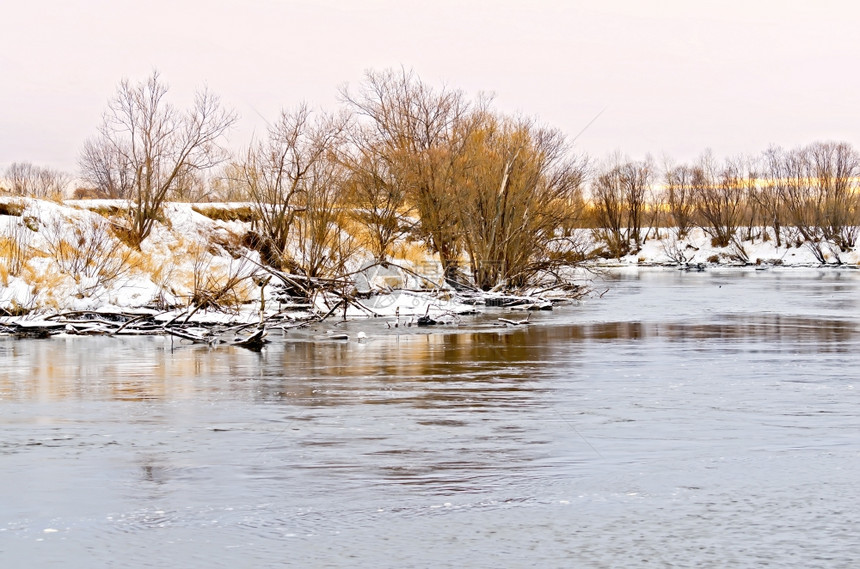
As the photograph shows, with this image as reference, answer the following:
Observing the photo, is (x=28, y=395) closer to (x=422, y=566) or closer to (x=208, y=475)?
(x=208, y=475)

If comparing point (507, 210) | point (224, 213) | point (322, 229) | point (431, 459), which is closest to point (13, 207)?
point (322, 229)

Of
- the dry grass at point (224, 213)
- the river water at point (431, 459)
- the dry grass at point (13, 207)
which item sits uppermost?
the dry grass at point (224, 213)

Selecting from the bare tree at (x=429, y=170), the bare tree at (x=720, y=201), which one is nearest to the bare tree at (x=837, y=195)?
the bare tree at (x=720, y=201)

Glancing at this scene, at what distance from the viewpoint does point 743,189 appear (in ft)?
321

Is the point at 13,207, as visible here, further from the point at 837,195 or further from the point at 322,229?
the point at 837,195

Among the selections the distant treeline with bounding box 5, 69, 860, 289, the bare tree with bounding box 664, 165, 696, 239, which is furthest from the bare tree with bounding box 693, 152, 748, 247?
the distant treeline with bounding box 5, 69, 860, 289

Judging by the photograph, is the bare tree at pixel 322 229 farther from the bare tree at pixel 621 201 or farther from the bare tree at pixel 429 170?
the bare tree at pixel 621 201

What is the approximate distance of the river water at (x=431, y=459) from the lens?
7.25 metres

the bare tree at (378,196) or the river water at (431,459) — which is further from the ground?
the bare tree at (378,196)

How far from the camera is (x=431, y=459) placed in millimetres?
9852

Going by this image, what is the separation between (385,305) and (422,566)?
23.0 meters

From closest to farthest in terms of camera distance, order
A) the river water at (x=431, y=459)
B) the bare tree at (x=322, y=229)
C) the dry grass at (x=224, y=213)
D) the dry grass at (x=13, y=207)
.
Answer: the river water at (x=431, y=459), the dry grass at (x=13, y=207), the bare tree at (x=322, y=229), the dry grass at (x=224, y=213)

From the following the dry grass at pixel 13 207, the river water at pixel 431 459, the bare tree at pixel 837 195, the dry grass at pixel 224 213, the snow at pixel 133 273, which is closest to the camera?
the river water at pixel 431 459

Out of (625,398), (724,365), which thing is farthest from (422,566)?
(724,365)
